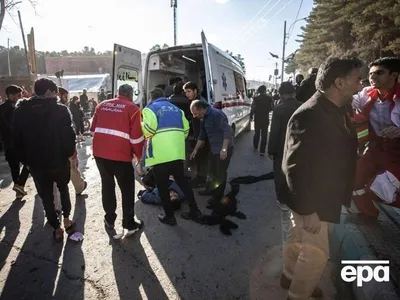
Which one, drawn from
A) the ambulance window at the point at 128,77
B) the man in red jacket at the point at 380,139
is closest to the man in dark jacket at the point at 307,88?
the man in red jacket at the point at 380,139

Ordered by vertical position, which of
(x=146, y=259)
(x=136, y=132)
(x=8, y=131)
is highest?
(x=136, y=132)

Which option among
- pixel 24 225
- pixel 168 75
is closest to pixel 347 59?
pixel 24 225

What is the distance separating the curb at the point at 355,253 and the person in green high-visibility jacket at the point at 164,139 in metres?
1.63

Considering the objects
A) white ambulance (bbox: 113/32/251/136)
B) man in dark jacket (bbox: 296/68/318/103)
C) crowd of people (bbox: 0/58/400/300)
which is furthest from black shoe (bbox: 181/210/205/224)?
man in dark jacket (bbox: 296/68/318/103)

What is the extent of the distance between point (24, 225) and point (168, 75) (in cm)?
513

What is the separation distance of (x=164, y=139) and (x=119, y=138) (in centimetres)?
54

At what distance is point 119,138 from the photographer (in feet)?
10.0

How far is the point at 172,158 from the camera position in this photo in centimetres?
340

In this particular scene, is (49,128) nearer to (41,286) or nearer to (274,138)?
(41,286)

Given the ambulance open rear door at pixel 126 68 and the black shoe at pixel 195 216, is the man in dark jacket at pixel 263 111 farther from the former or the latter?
the black shoe at pixel 195 216

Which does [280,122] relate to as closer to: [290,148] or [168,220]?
[290,148]

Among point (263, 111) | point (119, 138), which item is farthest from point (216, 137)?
point (263, 111)

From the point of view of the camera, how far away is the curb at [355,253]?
1.79 meters

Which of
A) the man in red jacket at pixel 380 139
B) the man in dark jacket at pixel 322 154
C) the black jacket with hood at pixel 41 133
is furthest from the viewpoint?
the black jacket with hood at pixel 41 133
